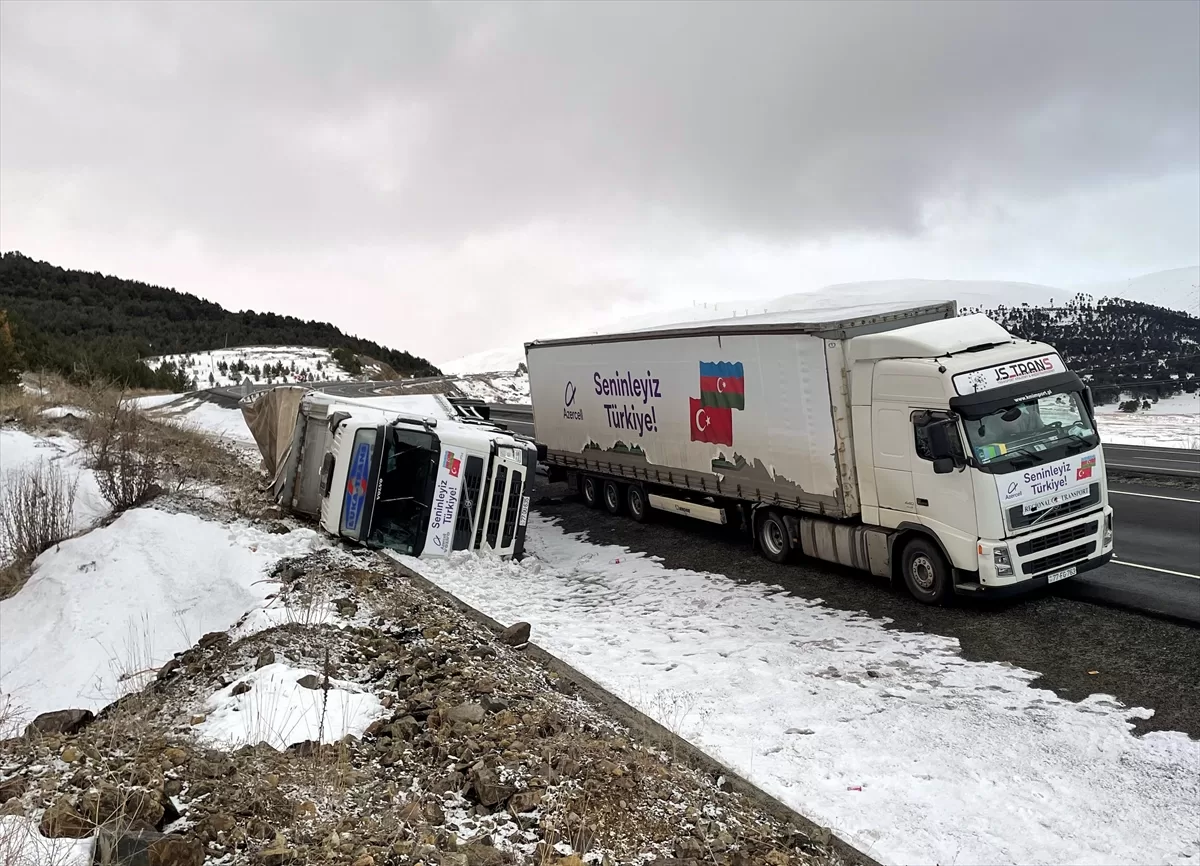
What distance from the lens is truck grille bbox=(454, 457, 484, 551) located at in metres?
13.4

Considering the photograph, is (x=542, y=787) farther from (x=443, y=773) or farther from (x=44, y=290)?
(x=44, y=290)

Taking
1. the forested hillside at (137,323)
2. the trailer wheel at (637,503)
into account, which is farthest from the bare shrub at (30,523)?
the forested hillside at (137,323)

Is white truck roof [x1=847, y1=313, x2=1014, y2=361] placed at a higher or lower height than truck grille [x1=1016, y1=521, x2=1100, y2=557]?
higher

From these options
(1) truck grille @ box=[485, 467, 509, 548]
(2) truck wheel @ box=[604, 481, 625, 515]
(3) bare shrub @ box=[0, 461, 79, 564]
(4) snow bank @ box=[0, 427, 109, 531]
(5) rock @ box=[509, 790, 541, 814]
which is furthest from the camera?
(2) truck wheel @ box=[604, 481, 625, 515]

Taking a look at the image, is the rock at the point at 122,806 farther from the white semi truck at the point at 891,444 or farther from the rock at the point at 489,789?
the white semi truck at the point at 891,444

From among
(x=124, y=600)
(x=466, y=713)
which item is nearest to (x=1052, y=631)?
(x=466, y=713)

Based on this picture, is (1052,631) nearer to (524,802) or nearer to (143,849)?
(524,802)

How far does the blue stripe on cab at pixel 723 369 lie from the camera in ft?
42.7

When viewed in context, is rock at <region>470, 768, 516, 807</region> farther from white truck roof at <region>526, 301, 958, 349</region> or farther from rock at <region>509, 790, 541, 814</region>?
white truck roof at <region>526, 301, 958, 349</region>

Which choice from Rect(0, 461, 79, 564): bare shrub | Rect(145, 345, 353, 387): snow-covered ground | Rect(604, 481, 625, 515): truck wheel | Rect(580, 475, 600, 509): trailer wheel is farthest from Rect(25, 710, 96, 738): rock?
Rect(145, 345, 353, 387): snow-covered ground

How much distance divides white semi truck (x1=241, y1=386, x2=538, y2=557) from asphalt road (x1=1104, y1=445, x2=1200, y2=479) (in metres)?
14.0

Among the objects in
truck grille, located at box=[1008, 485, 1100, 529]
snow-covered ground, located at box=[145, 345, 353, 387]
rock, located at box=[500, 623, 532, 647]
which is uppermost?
snow-covered ground, located at box=[145, 345, 353, 387]

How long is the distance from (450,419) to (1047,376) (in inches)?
393

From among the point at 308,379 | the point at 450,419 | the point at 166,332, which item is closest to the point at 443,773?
the point at 450,419
